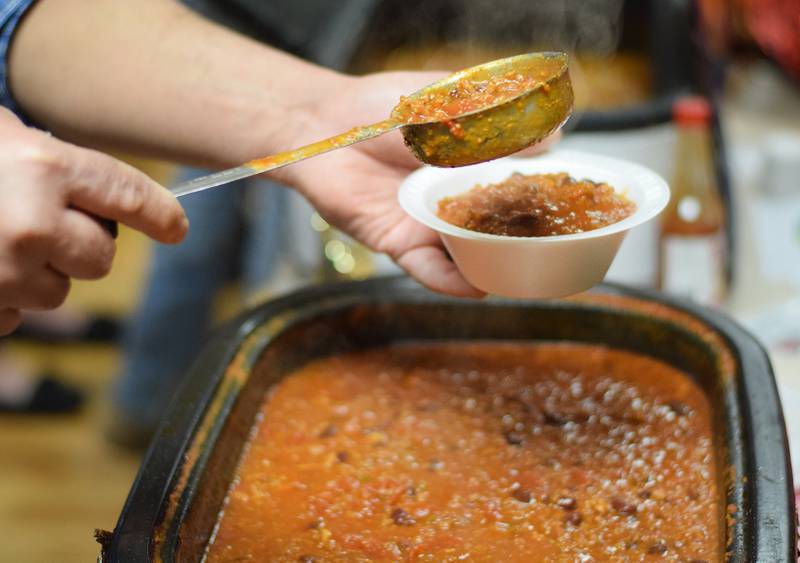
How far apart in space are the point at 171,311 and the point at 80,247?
2.10 meters

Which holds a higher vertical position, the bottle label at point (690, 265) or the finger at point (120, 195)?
the bottle label at point (690, 265)

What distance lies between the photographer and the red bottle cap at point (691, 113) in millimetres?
1782

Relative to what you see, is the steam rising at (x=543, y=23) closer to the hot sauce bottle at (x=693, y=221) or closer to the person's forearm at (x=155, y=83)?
the hot sauce bottle at (x=693, y=221)

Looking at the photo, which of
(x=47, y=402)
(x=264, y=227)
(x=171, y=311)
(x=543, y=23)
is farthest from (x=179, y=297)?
(x=543, y=23)

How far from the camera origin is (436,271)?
129 cm

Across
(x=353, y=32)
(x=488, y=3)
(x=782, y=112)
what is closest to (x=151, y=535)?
(x=353, y=32)

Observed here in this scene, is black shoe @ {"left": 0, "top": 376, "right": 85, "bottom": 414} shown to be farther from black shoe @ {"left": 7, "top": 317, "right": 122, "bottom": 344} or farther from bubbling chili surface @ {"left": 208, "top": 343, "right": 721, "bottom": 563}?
bubbling chili surface @ {"left": 208, "top": 343, "right": 721, "bottom": 563}

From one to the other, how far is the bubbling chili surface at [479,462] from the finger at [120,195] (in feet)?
1.39

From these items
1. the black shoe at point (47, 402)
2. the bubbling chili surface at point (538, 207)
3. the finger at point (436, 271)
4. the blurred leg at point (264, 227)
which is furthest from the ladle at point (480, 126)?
the black shoe at point (47, 402)

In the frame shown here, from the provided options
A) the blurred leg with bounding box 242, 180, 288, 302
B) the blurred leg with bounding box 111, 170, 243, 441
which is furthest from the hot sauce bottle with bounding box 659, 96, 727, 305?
the blurred leg with bounding box 111, 170, 243, 441

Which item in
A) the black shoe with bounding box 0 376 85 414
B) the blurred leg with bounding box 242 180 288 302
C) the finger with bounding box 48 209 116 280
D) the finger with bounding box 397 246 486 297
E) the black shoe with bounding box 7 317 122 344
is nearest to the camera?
the finger with bounding box 48 209 116 280

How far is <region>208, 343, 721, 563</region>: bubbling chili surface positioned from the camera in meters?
1.08

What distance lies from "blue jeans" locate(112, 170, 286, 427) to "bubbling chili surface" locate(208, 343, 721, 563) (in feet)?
4.81

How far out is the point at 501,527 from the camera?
1103mm
